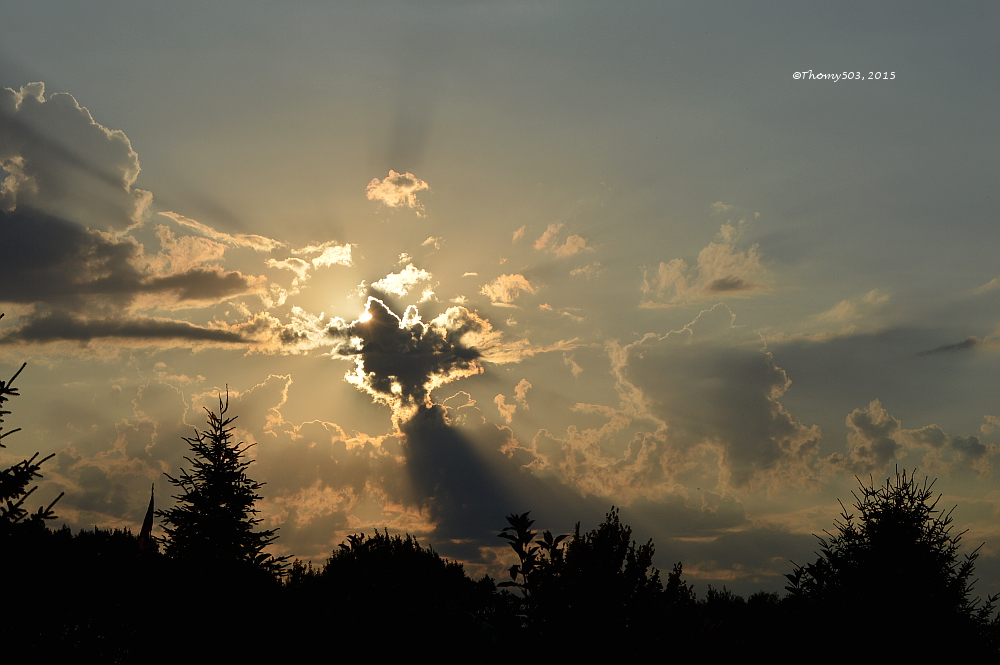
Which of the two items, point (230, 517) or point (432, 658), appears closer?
point (432, 658)

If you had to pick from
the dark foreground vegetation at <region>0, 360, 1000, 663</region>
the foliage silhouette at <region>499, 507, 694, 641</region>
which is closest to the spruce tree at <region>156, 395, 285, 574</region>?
the dark foreground vegetation at <region>0, 360, 1000, 663</region>

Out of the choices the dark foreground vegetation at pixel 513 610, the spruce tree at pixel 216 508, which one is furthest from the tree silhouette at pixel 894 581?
the spruce tree at pixel 216 508

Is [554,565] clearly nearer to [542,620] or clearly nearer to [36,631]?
[542,620]

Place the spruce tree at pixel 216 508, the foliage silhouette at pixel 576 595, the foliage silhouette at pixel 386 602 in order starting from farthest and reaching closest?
1. the spruce tree at pixel 216 508
2. the foliage silhouette at pixel 386 602
3. the foliage silhouette at pixel 576 595

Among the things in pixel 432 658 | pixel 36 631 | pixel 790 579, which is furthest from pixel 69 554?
pixel 790 579

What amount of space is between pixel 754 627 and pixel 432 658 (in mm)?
7962

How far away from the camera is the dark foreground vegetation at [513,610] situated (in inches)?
231

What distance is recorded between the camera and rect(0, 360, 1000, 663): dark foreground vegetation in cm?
587

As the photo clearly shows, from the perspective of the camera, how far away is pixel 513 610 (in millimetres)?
5973

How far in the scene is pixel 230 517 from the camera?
28219mm

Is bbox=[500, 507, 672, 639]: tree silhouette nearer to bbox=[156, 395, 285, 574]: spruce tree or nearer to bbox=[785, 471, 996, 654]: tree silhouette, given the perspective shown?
bbox=[785, 471, 996, 654]: tree silhouette

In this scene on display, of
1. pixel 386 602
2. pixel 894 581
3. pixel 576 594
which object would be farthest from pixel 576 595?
pixel 894 581

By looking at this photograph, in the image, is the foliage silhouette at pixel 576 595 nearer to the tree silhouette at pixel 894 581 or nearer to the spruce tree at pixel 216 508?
the tree silhouette at pixel 894 581

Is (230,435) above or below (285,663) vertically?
above
